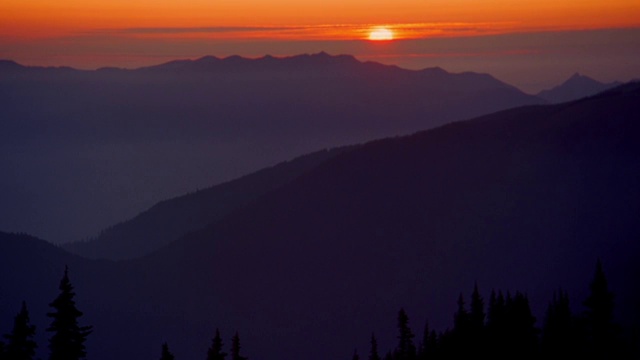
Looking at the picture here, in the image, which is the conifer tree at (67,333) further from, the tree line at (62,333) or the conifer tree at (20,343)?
the conifer tree at (20,343)

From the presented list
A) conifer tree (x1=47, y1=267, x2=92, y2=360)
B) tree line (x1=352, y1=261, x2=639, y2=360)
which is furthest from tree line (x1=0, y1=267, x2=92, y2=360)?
tree line (x1=352, y1=261, x2=639, y2=360)

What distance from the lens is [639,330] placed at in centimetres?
13325

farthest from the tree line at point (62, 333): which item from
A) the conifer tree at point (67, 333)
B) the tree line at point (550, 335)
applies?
the tree line at point (550, 335)

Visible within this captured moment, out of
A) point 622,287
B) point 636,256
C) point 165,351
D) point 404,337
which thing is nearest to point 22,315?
point 165,351

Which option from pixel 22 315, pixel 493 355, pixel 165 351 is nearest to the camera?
pixel 22 315

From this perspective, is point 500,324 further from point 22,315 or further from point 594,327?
point 22,315

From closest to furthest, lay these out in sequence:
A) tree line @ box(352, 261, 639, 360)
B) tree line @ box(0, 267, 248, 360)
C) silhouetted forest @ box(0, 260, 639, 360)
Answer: tree line @ box(0, 267, 248, 360) < silhouetted forest @ box(0, 260, 639, 360) < tree line @ box(352, 261, 639, 360)

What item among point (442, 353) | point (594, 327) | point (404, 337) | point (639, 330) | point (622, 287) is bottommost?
point (594, 327)

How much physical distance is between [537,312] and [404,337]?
11567 cm

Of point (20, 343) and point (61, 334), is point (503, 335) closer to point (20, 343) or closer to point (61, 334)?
point (61, 334)

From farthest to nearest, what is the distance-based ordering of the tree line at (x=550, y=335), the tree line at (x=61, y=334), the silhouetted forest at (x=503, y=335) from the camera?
the tree line at (x=550, y=335), the silhouetted forest at (x=503, y=335), the tree line at (x=61, y=334)

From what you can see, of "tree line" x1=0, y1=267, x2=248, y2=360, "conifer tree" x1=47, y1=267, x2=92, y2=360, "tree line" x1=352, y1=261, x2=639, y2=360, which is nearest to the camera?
"tree line" x1=0, y1=267, x2=248, y2=360

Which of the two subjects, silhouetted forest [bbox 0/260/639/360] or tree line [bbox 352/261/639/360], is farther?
tree line [bbox 352/261/639/360]

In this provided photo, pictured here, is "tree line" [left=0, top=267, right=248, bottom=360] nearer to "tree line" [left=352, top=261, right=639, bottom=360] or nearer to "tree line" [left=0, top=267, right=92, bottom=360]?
"tree line" [left=0, top=267, right=92, bottom=360]
